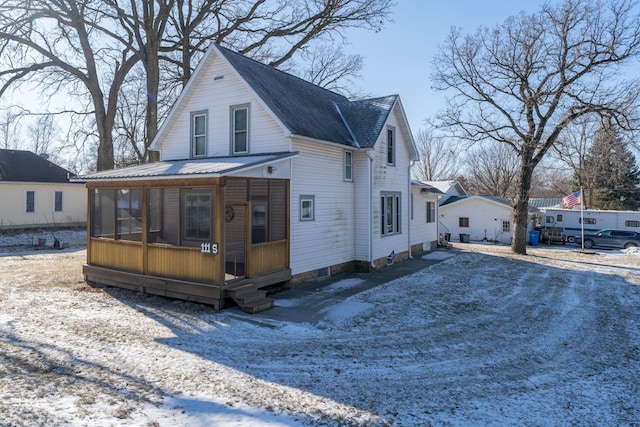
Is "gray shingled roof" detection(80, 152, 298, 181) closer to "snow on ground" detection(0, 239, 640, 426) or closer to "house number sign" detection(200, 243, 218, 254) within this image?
"house number sign" detection(200, 243, 218, 254)

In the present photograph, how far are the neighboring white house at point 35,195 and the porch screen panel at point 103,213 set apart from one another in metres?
19.0

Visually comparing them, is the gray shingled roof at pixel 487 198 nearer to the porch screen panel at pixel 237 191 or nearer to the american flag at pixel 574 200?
the american flag at pixel 574 200

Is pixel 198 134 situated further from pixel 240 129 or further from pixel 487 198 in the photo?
pixel 487 198

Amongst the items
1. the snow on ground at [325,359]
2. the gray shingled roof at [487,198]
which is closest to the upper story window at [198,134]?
the snow on ground at [325,359]

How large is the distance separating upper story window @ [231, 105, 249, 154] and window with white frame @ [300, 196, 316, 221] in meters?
2.45

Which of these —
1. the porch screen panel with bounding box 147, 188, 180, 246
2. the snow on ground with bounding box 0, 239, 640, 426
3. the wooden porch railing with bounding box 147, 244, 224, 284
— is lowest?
the snow on ground with bounding box 0, 239, 640, 426

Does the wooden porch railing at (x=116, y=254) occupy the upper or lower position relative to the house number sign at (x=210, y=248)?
lower

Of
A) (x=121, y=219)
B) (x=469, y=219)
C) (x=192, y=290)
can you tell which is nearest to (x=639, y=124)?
(x=469, y=219)

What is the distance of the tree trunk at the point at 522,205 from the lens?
21.9 m

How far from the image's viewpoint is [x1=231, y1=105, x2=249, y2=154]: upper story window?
1286 cm

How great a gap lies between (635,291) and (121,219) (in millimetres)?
16816

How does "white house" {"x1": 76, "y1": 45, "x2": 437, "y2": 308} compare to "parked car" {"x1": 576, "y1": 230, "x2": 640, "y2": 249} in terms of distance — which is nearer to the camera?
"white house" {"x1": 76, "y1": 45, "x2": 437, "y2": 308}

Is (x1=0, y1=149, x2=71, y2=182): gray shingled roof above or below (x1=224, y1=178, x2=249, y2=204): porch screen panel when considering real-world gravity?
above

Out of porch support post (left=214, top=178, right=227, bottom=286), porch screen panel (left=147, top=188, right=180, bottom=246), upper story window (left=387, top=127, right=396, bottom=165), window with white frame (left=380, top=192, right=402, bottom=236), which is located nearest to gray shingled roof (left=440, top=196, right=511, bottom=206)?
window with white frame (left=380, top=192, right=402, bottom=236)
